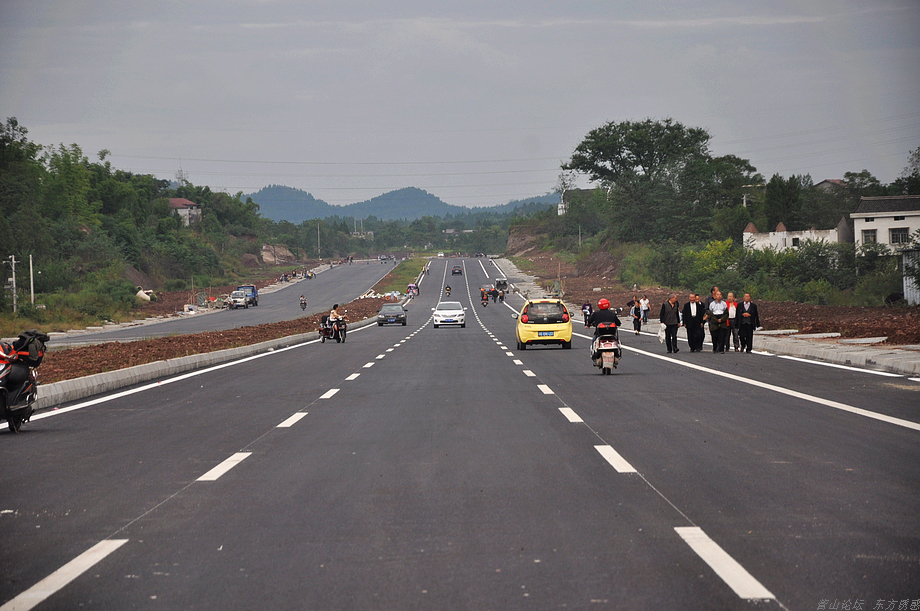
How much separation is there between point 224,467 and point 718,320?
19.2 meters

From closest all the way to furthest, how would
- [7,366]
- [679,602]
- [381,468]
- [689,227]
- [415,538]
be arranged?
1. [679,602]
2. [415,538]
3. [381,468]
4. [7,366]
5. [689,227]

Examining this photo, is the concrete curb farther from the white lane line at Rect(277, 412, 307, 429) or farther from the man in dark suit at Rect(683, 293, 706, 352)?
the man in dark suit at Rect(683, 293, 706, 352)

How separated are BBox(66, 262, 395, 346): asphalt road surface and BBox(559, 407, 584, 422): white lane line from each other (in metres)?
42.9

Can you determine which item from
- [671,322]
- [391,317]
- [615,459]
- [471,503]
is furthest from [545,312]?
[391,317]

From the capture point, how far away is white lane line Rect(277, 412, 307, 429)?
11945 mm

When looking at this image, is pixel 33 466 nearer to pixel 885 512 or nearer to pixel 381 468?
pixel 381 468

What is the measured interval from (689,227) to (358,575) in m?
119

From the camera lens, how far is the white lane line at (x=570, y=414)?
12.1 metres

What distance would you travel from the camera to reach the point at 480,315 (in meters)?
75.8

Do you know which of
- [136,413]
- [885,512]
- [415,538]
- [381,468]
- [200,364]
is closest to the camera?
[415,538]

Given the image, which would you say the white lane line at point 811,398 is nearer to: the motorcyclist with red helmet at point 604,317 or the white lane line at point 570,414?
the motorcyclist with red helmet at point 604,317

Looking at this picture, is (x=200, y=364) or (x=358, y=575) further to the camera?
(x=200, y=364)

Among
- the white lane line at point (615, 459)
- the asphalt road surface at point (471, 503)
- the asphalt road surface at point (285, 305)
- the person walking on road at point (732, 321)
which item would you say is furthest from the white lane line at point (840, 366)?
the asphalt road surface at point (285, 305)

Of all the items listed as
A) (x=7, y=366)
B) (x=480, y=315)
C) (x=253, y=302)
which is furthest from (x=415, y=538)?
(x=253, y=302)
